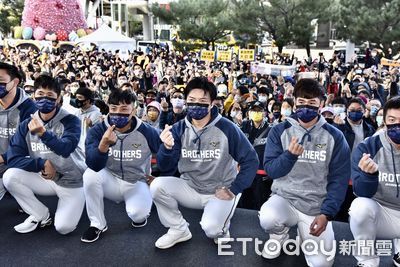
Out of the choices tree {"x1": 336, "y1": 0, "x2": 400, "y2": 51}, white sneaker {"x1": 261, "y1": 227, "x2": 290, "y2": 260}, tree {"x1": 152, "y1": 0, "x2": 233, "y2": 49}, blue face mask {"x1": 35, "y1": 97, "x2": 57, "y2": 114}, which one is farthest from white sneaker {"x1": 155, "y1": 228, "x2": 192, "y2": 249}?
tree {"x1": 152, "y1": 0, "x2": 233, "y2": 49}

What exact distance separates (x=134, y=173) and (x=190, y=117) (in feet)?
2.63

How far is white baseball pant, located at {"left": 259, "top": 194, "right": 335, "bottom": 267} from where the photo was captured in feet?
10.7

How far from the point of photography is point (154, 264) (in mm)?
3457

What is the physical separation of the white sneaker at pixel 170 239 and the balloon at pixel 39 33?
1106 inches

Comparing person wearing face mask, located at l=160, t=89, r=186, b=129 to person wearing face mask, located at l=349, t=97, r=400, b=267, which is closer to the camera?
person wearing face mask, located at l=349, t=97, r=400, b=267

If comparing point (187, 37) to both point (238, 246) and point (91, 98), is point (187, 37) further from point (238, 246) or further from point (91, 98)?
point (238, 246)

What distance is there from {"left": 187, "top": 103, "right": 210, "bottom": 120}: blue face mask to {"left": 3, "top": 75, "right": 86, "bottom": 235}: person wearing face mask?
1.13 meters

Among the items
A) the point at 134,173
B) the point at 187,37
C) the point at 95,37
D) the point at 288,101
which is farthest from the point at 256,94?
the point at 187,37

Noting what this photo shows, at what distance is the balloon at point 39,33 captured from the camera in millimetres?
28658

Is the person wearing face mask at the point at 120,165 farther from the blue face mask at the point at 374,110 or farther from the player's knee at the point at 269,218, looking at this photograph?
the blue face mask at the point at 374,110

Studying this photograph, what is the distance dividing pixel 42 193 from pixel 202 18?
1036 inches

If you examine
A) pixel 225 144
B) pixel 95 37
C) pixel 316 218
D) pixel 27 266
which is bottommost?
pixel 27 266

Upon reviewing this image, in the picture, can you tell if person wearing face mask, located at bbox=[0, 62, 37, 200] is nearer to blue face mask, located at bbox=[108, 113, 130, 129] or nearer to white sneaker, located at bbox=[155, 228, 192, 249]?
blue face mask, located at bbox=[108, 113, 130, 129]

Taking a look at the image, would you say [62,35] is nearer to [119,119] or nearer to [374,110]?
[374,110]
